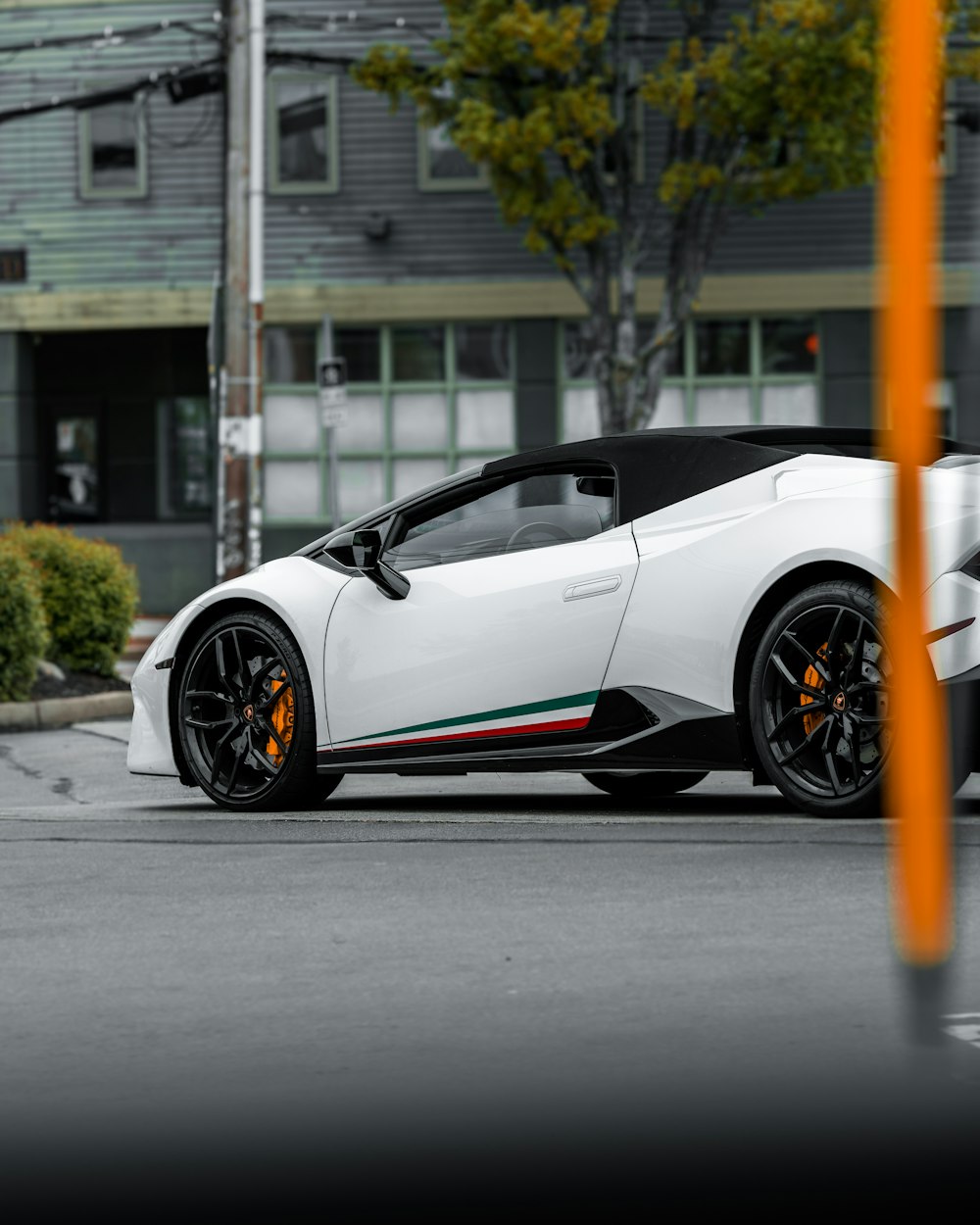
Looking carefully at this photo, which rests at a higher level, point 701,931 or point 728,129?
point 728,129

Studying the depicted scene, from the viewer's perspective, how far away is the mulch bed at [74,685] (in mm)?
15078

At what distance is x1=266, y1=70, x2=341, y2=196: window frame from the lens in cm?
2694

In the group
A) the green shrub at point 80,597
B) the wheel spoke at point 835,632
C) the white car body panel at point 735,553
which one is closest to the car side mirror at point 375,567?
the white car body panel at point 735,553

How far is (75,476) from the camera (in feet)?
95.6

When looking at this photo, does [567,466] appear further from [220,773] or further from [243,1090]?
[243,1090]

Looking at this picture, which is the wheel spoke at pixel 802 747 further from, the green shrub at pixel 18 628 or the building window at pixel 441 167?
the building window at pixel 441 167

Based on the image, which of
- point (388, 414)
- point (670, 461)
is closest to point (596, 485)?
point (670, 461)

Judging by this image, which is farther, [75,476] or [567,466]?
[75,476]

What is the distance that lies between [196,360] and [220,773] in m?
20.7

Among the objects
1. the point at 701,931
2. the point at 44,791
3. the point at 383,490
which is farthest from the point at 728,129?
the point at 701,931

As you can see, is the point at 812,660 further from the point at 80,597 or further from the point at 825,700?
the point at 80,597

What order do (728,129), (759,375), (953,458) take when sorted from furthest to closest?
(759,375)
(728,129)
(953,458)

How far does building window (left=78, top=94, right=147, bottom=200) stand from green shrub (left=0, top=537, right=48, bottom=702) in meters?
13.6

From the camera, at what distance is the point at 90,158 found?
90.2 ft
